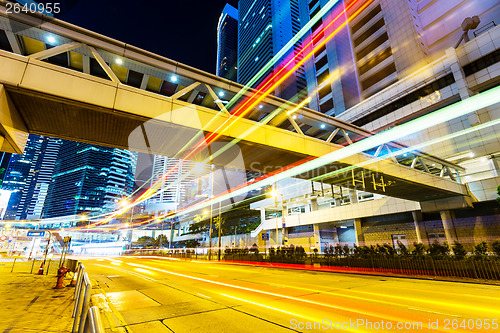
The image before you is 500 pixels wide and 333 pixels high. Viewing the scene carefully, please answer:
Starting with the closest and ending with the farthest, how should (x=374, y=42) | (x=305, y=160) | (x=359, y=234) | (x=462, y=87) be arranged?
(x=305, y=160) → (x=462, y=87) → (x=359, y=234) → (x=374, y=42)

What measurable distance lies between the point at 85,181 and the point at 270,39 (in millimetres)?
163248

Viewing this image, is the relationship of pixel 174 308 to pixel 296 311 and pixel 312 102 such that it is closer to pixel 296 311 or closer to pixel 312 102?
pixel 296 311

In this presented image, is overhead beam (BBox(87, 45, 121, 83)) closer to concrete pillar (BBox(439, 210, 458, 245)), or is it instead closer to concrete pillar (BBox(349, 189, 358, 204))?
concrete pillar (BBox(439, 210, 458, 245))

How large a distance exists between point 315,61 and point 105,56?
6252cm

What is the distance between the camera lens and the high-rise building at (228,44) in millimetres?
165125

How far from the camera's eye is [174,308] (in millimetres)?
7414

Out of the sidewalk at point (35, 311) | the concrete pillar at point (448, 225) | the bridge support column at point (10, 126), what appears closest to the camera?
the sidewalk at point (35, 311)

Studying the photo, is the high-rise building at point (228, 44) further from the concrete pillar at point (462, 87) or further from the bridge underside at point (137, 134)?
the bridge underside at point (137, 134)

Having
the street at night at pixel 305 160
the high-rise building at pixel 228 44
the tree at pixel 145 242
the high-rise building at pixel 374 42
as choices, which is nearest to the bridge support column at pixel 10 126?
the street at night at pixel 305 160

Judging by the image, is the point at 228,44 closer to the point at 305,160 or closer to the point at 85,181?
the point at 85,181

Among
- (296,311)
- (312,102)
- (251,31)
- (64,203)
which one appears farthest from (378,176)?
(64,203)

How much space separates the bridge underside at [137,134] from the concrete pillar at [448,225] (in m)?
13.3

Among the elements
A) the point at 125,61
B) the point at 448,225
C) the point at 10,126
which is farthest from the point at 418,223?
the point at 10,126

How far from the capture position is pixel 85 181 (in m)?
173
